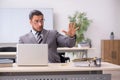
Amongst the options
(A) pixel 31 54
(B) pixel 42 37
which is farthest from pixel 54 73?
(B) pixel 42 37

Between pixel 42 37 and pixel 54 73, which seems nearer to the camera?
pixel 54 73

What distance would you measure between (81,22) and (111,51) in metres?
1.23

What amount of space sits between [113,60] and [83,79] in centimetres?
516

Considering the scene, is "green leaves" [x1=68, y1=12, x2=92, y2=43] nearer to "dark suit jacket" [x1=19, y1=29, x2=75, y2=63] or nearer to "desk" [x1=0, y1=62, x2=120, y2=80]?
"dark suit jacket" [x1=19, y1=29, x2=75, y2=63]

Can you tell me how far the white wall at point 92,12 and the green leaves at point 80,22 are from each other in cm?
22

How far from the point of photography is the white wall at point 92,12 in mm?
7020

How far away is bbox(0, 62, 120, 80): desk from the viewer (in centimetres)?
206

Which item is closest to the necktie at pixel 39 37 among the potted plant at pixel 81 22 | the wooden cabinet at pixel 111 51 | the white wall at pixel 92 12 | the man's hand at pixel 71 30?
the man's hand at pixel 71 30

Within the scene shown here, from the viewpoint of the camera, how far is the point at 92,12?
23.8ft

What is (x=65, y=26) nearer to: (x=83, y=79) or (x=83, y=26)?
(x=83, y=26)

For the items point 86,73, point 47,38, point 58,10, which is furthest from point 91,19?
point 86,73

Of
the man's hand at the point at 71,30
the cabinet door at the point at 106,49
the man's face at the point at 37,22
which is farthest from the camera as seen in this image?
the cabinet door at the point at 106,49

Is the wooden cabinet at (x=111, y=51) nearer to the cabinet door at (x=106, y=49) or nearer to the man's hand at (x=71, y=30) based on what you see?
the cabinet door at (x=106, y=49)

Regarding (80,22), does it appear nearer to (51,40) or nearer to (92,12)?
(92,12)
